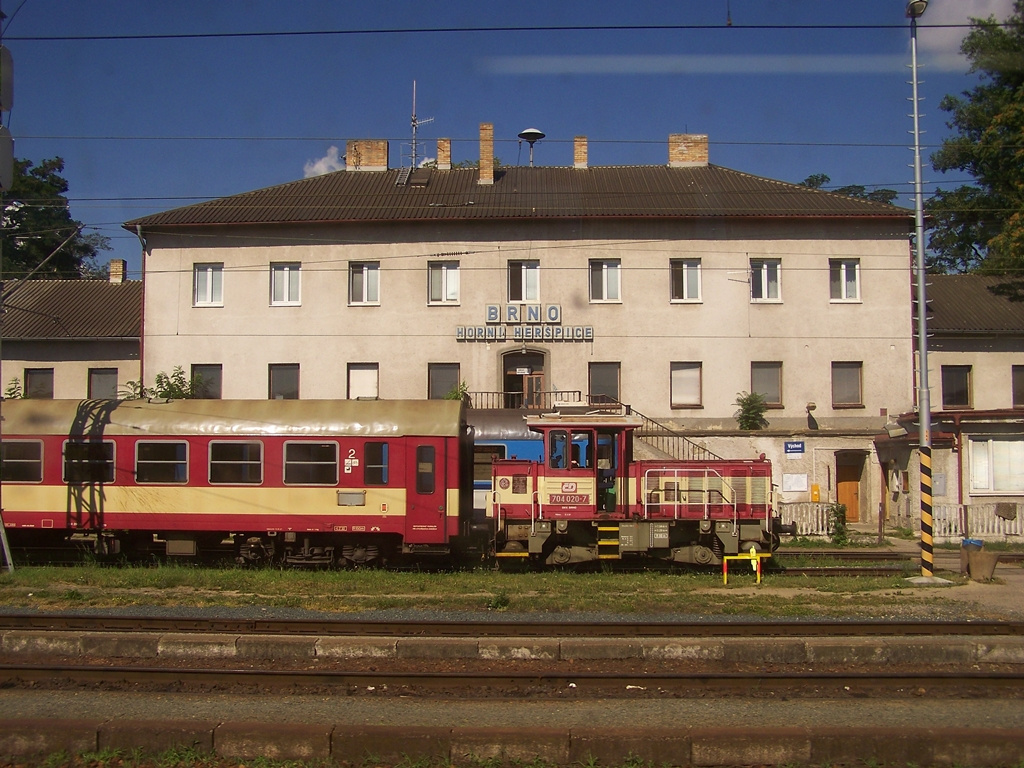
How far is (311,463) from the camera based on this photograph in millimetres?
17875

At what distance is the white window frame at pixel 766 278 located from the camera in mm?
30406

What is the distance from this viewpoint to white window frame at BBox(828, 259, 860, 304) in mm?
30484

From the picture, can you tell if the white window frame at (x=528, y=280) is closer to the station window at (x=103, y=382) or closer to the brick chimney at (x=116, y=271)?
the station window at (x=103, y=382)

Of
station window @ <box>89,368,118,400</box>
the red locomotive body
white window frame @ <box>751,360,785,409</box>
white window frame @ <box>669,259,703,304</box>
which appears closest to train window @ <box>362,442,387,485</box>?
the red locomotive body

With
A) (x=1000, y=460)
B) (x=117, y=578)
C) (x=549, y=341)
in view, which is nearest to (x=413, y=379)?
(x=549, y=341)

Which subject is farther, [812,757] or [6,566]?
[6,566]

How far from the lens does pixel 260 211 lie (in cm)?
3108

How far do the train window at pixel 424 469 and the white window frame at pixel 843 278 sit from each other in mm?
18954

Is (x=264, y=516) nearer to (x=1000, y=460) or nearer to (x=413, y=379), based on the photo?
(x=413, y=379)

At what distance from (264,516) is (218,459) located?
1620mm

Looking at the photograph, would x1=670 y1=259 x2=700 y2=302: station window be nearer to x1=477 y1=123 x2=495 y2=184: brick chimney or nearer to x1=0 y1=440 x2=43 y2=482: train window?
x1=477 y1=123 x2=495 y2=184: brick chimney

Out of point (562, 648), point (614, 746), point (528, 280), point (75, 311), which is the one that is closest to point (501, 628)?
point (562, 648)

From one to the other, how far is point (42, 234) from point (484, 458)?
36.4m

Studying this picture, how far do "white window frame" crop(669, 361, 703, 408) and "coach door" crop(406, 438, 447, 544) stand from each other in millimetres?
14357
